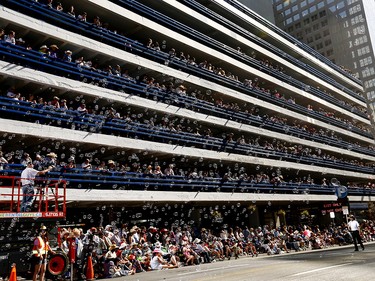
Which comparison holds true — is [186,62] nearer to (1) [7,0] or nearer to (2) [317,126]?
(1) [7,0]

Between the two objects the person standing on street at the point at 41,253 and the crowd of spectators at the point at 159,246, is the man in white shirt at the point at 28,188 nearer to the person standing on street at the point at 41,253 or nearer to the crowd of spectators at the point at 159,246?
the person standing on street at the point at 41,253

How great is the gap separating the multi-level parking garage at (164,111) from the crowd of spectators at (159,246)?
3.19m

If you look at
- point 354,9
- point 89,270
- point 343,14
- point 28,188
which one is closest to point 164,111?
point 89,270

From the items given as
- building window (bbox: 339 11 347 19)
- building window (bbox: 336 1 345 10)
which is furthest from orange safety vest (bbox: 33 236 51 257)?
building window (bbox: 336 1 345 10)

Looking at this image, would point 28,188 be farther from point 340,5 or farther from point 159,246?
point 340,5

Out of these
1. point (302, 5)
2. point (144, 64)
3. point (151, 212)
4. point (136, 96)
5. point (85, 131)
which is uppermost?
point (302, 5)

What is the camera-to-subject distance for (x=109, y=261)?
12883 mm

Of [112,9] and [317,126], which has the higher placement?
[112,9]

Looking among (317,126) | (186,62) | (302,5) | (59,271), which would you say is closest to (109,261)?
(59,271)

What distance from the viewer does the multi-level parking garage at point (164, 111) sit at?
701 inches

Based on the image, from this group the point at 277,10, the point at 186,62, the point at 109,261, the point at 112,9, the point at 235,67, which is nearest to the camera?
the point at 109,261

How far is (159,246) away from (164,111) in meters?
11.4

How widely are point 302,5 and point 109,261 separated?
3780 inches

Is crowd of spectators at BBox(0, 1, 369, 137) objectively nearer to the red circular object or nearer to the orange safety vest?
the orange safety vest
